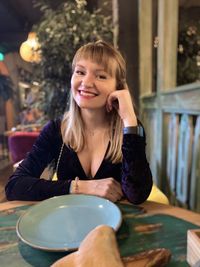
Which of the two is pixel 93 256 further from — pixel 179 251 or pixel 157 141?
pixel 157 141

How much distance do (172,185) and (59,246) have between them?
64.9 inches

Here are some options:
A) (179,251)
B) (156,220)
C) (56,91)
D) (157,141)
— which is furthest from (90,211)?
(56,91)

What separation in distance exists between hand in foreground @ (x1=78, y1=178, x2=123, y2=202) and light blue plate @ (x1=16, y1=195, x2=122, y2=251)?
2.7 inches

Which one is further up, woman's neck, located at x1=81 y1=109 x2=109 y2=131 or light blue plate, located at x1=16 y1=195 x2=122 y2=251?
woman's neck, located at x1=81 y1=109 x2=109 y2=131

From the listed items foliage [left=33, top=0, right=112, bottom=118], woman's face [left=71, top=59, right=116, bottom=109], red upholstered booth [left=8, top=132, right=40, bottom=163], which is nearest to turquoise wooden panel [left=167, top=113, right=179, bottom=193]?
woman's face [left=71, top=59, right=116, bottom=109]

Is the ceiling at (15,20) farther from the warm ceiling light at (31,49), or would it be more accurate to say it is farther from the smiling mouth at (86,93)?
the smiling mouth at (86,93)

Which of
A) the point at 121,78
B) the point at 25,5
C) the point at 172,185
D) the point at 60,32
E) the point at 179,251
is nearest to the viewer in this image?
the point at 179,251

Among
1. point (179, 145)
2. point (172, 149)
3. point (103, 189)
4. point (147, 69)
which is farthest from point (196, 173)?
point (147, 69)

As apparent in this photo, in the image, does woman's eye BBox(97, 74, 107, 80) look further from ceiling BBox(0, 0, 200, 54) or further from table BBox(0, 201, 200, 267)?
ceiling BBox(0, 0, 200, 54)

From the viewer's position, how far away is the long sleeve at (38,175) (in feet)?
3.37

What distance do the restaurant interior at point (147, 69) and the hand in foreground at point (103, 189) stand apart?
280 millimetres

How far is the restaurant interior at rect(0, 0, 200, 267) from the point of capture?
5.95ft

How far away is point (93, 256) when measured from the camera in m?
0.45

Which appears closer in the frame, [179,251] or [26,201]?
[179,251]
